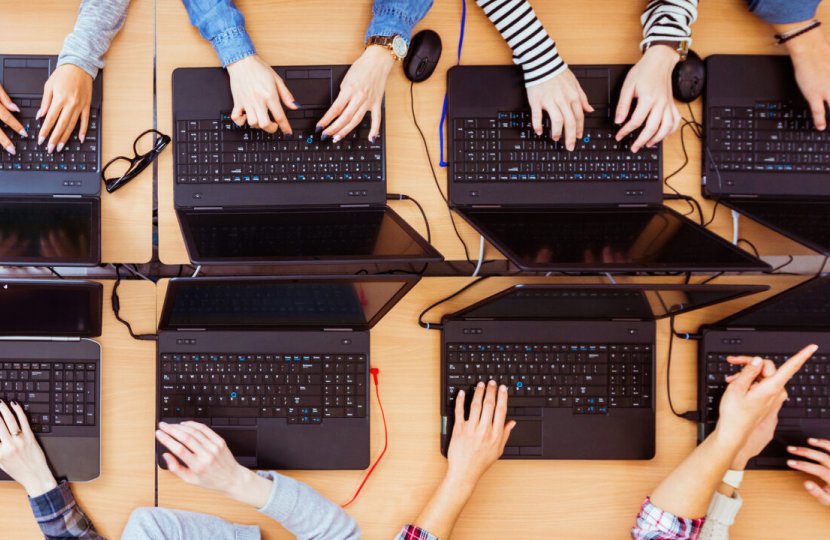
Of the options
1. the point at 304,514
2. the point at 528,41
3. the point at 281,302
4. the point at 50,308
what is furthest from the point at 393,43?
the point at 304,514

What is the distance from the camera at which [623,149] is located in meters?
1.19

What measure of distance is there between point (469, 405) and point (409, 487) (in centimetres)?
21

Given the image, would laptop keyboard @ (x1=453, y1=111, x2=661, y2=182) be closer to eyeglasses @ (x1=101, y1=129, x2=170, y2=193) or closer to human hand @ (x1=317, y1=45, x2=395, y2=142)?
human hand @ (x1=317, y1=45, x2=395, y2=142)

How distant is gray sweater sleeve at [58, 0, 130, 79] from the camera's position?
45.0 inches

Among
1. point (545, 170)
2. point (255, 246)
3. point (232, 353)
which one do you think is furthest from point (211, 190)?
point (545, 170)

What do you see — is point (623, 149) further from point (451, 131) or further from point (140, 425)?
point (140, 425)

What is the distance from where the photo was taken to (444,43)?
1.23 m

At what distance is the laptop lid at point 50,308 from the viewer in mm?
1036

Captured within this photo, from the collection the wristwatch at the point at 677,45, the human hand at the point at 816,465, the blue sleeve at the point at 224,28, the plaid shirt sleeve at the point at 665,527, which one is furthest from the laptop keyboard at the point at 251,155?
the human hand at the point at 816,465

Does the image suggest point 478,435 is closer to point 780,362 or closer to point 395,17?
point 780,362

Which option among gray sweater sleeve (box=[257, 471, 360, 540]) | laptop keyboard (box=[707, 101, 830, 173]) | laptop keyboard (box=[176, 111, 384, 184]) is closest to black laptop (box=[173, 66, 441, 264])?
laptop keyboard (box=[176, 111, 384, 184])

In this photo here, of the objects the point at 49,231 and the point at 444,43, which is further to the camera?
the point at 444,43

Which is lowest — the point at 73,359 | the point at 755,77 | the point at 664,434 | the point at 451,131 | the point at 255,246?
the point at 664,434

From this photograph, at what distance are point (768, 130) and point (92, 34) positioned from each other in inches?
53.7
